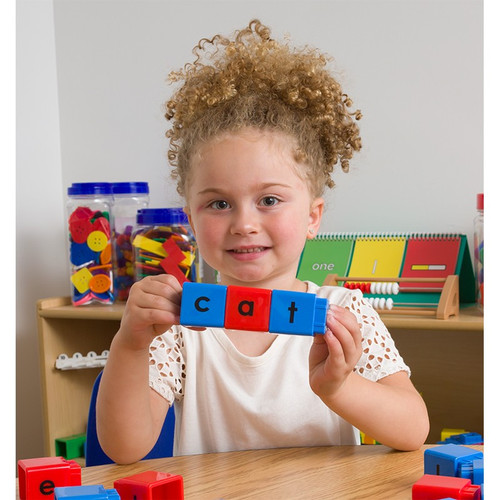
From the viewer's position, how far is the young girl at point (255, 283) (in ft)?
2.78

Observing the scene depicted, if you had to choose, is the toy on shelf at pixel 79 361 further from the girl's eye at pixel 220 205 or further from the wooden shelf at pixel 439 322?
the girl's eye at pixel 220 205

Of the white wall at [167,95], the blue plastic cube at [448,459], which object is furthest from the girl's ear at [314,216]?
the white wall at [167,95]

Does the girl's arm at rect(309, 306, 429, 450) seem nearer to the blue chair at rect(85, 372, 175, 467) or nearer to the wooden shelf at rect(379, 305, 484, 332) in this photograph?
the blue chair at rect(85, 372, 175, 467)

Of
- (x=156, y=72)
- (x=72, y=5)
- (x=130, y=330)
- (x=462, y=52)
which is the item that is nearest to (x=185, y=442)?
(x=130, y=330)

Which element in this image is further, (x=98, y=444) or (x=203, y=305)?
(x=98, y=444)

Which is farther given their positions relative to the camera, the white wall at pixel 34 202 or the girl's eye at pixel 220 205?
the white wall at pixel 34 202

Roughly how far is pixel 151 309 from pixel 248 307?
128 mm

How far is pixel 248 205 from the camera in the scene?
910 mm

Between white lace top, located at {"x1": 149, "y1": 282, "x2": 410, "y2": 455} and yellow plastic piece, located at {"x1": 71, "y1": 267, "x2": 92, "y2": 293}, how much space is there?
38.4 inches

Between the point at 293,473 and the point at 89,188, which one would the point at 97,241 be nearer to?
the point at 89,188

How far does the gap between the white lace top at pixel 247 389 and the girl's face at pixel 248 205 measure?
5.5 inches

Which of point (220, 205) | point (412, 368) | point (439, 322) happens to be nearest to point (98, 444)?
point (220, 205)

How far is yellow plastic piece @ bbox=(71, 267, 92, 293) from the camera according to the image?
1.98 metres
